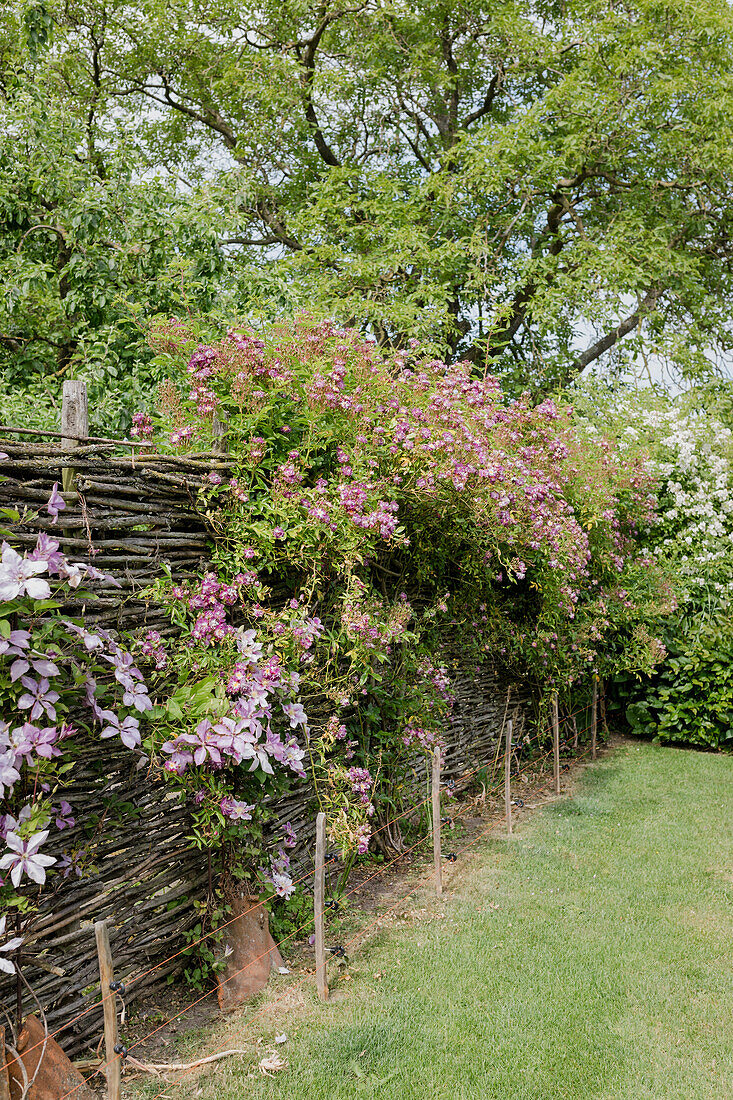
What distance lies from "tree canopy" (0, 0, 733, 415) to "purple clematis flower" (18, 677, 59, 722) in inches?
304

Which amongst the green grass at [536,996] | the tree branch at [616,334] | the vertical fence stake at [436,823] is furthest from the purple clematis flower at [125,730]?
the tree branch at [616,334]

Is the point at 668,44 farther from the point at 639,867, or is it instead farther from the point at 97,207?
the point at 639,867

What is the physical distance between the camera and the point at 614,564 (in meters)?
8.16

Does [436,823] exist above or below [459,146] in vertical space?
below

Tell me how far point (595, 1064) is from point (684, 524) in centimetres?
766

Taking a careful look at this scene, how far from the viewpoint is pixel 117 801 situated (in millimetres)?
3123

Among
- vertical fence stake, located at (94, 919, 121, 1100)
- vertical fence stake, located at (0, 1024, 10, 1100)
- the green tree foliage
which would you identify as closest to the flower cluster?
vertical fence stake, located at (94, 919, 121, 1100)

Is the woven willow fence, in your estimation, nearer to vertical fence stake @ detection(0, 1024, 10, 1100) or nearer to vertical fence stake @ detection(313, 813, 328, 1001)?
vertical fence stake @ detection(0, 1024, 10, 1100)

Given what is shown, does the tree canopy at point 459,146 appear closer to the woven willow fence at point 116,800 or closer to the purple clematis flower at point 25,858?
the woven willow fence at point 116,800

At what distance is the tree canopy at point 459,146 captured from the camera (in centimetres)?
1187

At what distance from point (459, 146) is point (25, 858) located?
492 inches

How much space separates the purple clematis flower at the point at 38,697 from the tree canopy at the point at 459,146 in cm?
771

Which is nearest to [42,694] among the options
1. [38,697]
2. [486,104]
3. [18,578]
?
[38,697]

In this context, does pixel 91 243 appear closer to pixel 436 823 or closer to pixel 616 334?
pixel 436 823
